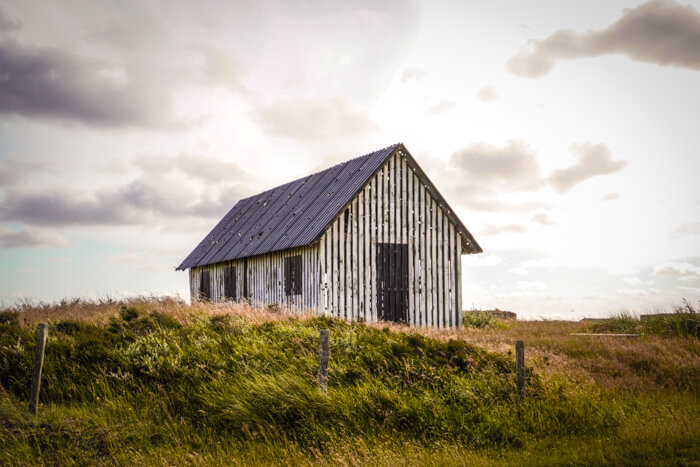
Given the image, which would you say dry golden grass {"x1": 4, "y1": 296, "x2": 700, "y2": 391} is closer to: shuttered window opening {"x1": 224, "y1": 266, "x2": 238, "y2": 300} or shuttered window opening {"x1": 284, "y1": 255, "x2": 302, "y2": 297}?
shuttered window opening {"x1": 284, "y1": 255, "x2": 302, "y2": 297}

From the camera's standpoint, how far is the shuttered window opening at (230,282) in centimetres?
2850

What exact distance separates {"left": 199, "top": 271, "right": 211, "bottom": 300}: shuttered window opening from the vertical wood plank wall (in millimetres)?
9205

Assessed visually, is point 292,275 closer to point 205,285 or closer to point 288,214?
point 288,214

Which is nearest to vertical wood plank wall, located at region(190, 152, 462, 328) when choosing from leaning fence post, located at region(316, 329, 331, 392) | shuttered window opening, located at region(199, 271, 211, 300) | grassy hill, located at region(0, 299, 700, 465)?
grassy hill, located at region(0, 299, 700, 465)

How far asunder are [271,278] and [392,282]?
543 cm

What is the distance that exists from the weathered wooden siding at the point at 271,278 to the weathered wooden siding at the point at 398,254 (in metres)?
0.54

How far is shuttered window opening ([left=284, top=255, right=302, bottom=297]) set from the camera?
22047 millimetres

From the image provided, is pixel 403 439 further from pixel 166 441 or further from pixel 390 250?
pixel 390 250

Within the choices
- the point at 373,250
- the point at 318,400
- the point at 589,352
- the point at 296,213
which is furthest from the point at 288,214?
the point at 318,400

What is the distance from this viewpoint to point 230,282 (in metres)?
29.0

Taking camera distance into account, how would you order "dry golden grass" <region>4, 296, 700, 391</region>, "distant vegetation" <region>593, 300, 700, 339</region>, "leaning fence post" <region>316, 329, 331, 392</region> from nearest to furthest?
"leaning fence post" <region>316, 329, 331, 392</region>, "dry golden grass" <region>4, 296, 700, 391</region>, "distant vegetation" <region>593, 300, 700, 339</region>

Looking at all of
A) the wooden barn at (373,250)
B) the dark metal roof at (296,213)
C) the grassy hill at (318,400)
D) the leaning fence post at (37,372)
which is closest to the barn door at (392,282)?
the wooden barn at (373,250)

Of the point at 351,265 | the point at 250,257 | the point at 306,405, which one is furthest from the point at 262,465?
the point at 250,257

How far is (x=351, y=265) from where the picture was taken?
21.3 m
